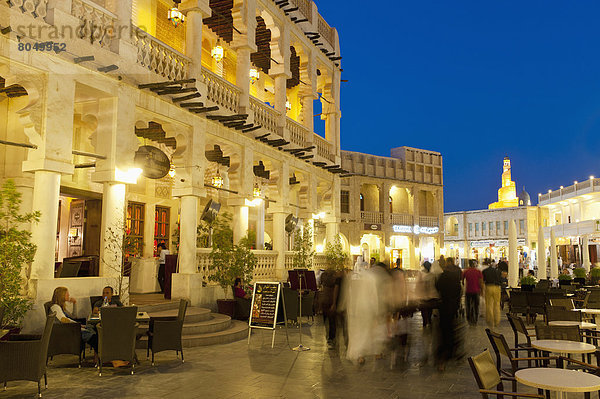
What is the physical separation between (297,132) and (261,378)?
1375 cm

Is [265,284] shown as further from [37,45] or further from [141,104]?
[37,45]

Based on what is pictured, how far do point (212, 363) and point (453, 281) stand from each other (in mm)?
4323

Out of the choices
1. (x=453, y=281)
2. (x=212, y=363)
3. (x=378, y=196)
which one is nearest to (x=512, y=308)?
(x=453, y=281)

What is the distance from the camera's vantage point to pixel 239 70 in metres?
15.8

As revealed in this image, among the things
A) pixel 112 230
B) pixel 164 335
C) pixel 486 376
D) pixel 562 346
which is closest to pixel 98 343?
pixel 164 335

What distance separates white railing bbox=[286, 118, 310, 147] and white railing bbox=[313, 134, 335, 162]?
1.12 meters

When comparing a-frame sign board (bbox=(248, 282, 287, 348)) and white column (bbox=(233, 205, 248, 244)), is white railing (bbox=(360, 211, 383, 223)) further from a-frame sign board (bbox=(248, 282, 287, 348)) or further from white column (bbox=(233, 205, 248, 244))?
a-frame sign board (bbox=(248, 282, 287, 348))

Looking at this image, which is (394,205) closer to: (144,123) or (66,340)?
(144,123)

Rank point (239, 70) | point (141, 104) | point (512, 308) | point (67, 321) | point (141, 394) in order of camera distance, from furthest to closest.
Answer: point (239, 70) → point (512, 308) → point (141, 104) → point (67, 321) → point (141, 394)

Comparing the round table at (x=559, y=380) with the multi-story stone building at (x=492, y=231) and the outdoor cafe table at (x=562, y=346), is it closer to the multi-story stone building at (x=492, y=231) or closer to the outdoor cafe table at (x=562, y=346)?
the outdoor cafe table at (x=562, y=346)

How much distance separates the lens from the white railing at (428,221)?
3877 centimetres

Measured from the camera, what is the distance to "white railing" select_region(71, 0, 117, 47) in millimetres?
9961

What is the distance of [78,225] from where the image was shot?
1465 cm

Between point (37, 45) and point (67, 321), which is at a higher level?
point (37, 45)
